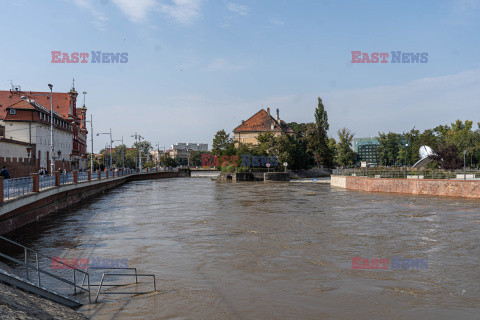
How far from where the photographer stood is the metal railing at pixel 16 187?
19.3m

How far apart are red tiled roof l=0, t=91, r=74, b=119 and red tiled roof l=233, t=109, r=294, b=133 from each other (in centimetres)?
5337

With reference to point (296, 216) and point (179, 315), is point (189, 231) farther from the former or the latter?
point (179, 315)

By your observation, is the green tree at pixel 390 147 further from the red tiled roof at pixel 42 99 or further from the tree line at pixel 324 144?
the red tiled roof at pixel 42 99

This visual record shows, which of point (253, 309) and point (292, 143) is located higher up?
point (292, 143)

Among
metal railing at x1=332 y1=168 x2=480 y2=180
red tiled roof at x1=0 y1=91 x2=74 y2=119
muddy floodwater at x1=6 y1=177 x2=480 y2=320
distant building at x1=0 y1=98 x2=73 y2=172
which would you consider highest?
red tiled roof at x1=0 y1=91 x2=74 y2=119

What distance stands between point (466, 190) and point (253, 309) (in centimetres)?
3435

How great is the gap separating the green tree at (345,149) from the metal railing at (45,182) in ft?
323

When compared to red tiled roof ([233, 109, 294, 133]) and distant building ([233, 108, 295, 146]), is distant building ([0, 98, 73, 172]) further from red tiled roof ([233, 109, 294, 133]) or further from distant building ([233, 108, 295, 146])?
red tiled roof ([233, 109, 294, 133])

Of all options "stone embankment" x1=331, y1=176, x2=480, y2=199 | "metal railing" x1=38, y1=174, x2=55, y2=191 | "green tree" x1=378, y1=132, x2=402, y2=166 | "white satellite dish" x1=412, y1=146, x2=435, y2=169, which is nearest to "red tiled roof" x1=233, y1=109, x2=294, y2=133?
"green tree" x1=378, y1=132, x2=402, y2=166

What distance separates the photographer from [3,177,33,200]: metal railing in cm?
1927

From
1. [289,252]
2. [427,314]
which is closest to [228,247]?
[289,252]

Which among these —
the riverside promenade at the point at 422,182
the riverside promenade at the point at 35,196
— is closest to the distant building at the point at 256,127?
the riverside promenade at the point at 422,182

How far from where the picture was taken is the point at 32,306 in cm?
792

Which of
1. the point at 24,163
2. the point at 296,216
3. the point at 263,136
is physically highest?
the point at 263,136
